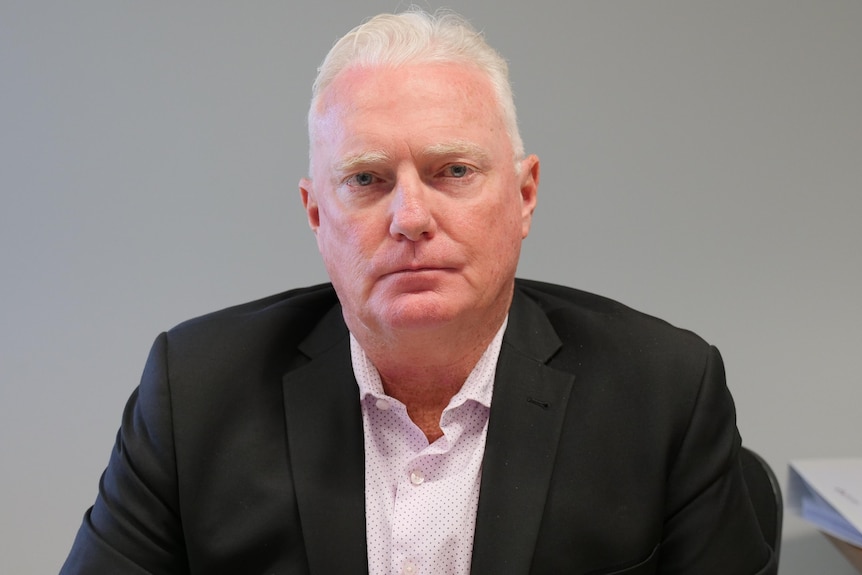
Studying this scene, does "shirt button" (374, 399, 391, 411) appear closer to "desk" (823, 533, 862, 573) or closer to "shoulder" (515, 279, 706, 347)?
"shoulder" (515, 279, 706, 347)

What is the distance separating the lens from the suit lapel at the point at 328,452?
1586 millimetres

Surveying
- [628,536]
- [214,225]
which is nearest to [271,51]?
[214,225]

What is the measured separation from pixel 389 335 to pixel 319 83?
0.46 metres

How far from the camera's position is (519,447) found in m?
1.63

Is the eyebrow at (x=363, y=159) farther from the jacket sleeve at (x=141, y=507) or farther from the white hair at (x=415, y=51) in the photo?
the jacket sleeve at (x=141, y=507)

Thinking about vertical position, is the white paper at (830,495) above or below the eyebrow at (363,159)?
below

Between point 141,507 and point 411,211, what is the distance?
2.34ft

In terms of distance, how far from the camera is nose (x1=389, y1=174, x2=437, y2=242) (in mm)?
1458

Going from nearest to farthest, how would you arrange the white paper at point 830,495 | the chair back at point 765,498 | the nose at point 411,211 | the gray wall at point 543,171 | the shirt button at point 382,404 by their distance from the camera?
the nose at point 411,211, the shirt button at point 382,404, the chair back at point 765,498, the white paper at point 830,495, the gray wall at point 543,171

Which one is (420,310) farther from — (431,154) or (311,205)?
(311,205)

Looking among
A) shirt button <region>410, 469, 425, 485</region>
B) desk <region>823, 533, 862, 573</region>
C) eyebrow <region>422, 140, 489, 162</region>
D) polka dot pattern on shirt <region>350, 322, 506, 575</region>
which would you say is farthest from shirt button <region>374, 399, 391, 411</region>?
desk <region>823, 533, 862, 573</region>

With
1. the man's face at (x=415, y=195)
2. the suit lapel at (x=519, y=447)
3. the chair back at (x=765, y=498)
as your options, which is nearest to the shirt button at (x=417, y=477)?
the suit lapel at (x=519, y=447)

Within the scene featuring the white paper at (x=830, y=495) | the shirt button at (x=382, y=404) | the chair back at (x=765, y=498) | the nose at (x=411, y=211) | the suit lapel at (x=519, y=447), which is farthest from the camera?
the white paper at (x=830, y=495)

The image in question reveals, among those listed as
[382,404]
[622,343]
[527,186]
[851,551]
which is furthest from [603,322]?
[851,551]
